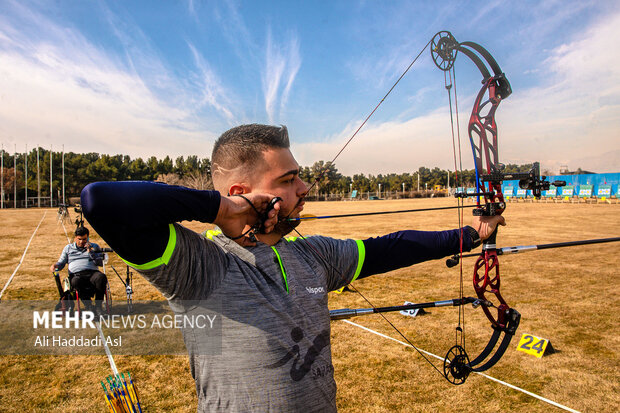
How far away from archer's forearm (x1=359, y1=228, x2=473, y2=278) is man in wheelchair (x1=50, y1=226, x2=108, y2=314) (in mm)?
6162

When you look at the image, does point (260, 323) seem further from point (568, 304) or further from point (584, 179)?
point (584, 179)

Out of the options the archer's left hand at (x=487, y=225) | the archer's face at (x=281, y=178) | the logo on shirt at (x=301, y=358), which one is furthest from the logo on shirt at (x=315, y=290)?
the archer's left hand at (x=487, y=225)

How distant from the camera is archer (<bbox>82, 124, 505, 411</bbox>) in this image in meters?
1.04

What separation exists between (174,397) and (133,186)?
144 inches

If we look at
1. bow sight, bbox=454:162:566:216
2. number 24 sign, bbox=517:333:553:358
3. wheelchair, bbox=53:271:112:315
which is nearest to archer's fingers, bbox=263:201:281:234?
bow sight, bbox=454:162:566:216

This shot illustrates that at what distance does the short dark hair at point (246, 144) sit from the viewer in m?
1.42

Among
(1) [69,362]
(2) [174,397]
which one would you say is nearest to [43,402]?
(1) [69,362]

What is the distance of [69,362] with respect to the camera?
4707 mm

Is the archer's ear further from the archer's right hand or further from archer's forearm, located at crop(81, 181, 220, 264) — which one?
archer's forearm, located at crop(81, 181, 220, 264)

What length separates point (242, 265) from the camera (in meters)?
1.33

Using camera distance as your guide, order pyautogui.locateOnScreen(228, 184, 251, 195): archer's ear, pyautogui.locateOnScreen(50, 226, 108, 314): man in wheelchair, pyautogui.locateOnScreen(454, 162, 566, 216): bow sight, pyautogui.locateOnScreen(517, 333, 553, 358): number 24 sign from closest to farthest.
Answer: pyautogui.locateOnScreen(228, 184, 251, 195): archer's ear < pyautogui.locateOnScreen(454, 162, 566, 216): bow sight < pyautogui.locateOnScreen(517, 333, 553, 358): number 24 sign < pyautogui.locateOnScreen(50, 226, 108, 314): man in wheelchair

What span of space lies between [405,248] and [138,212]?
1447mm

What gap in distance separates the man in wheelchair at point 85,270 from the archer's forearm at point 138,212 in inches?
252

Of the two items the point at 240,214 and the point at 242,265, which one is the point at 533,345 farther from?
the point at 240,214
